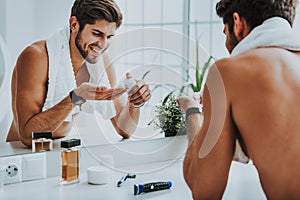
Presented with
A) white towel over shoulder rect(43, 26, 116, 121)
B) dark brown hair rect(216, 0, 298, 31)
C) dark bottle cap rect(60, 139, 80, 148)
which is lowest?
dark bottle cap rect(60, 139, 80, 148)

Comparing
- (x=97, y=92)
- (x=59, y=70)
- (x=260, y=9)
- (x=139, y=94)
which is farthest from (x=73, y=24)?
(x=260, y=9)

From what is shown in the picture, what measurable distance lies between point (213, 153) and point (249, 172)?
0.85 metres

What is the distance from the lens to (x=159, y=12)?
2.19 meters

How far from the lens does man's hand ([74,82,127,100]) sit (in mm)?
1951

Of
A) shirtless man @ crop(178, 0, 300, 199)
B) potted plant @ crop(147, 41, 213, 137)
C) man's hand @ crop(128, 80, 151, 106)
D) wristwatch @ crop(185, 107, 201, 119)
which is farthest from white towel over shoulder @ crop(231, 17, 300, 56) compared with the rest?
potted plant @ crop(147, 41, 213, 137)

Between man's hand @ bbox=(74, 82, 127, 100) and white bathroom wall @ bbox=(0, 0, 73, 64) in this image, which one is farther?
man's hand @ bbox=(74, 82, 127, 100)

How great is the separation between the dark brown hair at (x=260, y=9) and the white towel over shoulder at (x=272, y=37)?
0.02m

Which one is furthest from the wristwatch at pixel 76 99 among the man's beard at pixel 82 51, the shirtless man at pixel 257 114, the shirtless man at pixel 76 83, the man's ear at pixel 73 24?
the shirtless man at pixel 257 114

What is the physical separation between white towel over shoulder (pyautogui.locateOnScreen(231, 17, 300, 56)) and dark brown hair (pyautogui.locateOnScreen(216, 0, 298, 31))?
0.02m

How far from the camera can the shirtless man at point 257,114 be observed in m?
1.31

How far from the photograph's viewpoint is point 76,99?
194cm

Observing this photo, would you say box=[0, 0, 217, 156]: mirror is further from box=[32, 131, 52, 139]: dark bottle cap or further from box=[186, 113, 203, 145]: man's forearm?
box=[186, 113, 203, 145]: man's forearm

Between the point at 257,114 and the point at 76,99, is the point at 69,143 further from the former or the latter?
the point at 257,114

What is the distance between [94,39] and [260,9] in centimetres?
76
